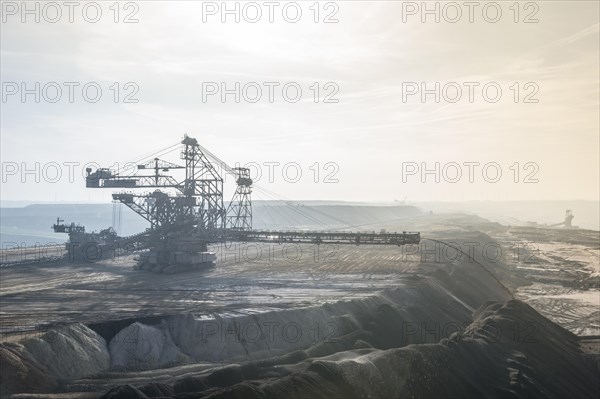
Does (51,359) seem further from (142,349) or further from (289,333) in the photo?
(289,333)

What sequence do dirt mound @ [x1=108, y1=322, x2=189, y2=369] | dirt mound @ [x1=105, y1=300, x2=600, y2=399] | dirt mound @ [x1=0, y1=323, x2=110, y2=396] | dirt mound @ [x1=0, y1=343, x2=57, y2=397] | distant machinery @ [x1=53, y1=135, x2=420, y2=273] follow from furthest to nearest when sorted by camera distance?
distant machinery @ [x1=53, y1=135, x2=420, y2=273] < dirt mound @ [x1=108, y1=322, x2=189, y2=369] < dirt mound @ [x1=0, y1=323, x2=110, y2=396] < dirt mound @ [x1=0, y1=343, x2=57, y2=397] < dirt mound @ [x1=105, y1=300, x2=600, y2=399]

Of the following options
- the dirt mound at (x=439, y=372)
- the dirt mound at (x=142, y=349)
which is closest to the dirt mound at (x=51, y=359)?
the dirt mound at (x=142, y=349)

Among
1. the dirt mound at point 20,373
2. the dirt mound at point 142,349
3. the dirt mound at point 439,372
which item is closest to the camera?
the dirt mound at point 439,372

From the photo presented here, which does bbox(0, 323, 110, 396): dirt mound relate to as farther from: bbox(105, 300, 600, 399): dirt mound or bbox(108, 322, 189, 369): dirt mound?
bbox(105, 300, 600, 399): dirt mound

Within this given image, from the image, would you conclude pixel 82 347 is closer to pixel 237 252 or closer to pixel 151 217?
pixel 151 217

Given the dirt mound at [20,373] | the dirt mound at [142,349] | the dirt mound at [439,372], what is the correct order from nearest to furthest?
the dirt mound at [439,372], the dirt mound at [20,373], the dirt mound at [142,349]

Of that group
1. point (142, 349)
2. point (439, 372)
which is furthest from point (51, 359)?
point (439, 372)

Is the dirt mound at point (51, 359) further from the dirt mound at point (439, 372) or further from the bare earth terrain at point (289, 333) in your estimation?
the dirt mound at point (439, 372)

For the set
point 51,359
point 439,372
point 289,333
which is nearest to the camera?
point 439,372

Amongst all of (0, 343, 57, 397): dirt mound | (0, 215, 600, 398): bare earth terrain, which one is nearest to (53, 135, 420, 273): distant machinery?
(0, 215, 600, 398): bare earth terrain

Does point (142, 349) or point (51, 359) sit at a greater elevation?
point (51, 359)

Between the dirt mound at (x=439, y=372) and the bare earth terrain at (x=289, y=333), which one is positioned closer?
the dirt mound at (x=439, y=372)
